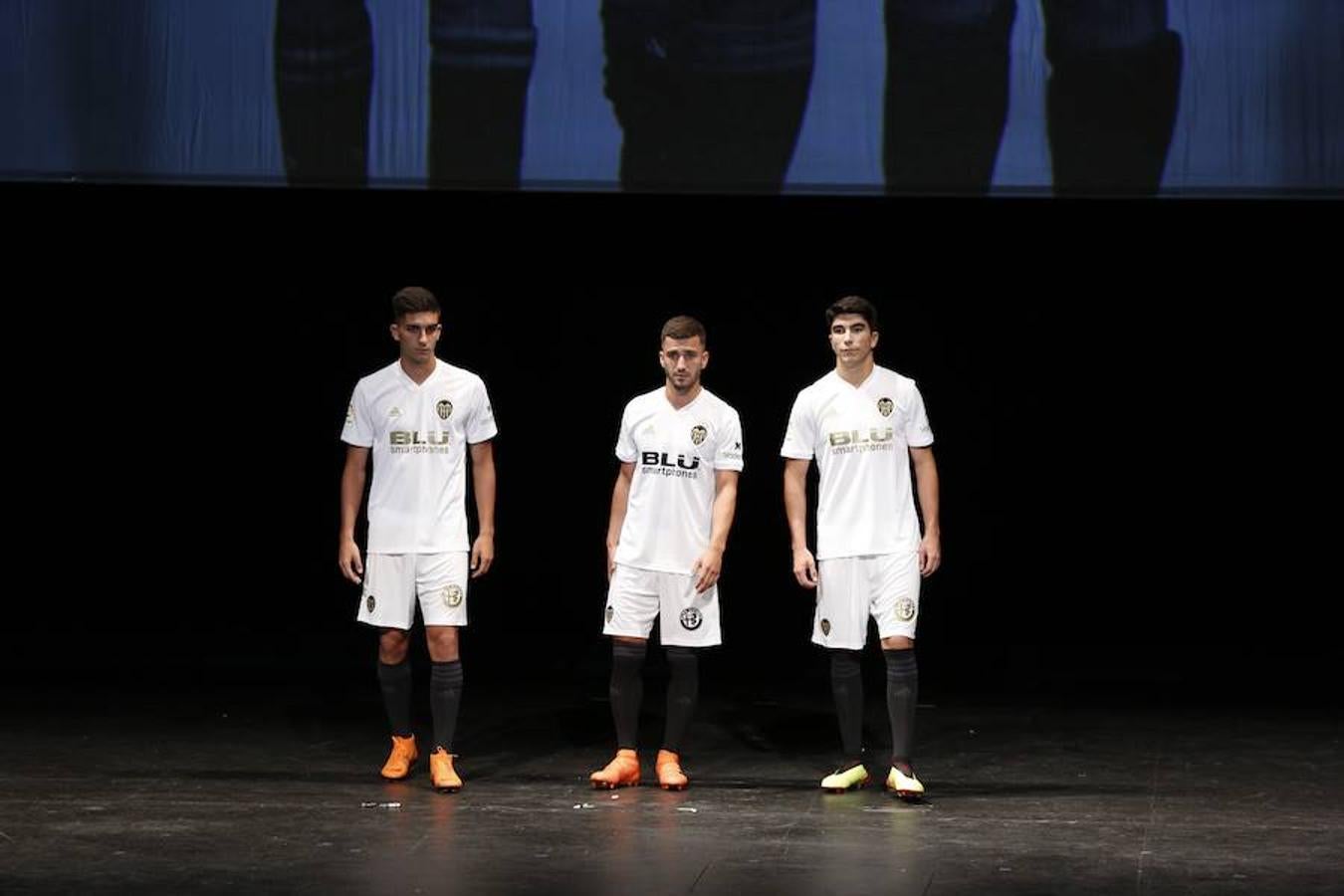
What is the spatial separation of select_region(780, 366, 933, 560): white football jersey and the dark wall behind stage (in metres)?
2.80

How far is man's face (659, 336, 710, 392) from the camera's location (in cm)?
560

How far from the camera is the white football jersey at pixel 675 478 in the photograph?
5.66 meters

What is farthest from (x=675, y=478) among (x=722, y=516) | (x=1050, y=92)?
(x=1050, y=92)

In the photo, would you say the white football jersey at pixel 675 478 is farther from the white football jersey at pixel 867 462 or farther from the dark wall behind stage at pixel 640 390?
the dark wall behind stage at pixel 640 390

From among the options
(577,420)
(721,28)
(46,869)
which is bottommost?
(46,869)

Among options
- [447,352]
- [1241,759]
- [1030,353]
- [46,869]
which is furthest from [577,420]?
[46,869]

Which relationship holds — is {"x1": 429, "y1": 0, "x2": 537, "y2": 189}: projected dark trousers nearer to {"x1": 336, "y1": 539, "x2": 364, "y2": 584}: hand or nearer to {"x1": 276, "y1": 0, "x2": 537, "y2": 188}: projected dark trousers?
{"x1": 276, "y1": 0, "x2": 537, "y2": 188}: projected dark trousers

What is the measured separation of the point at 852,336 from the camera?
18.2 feet

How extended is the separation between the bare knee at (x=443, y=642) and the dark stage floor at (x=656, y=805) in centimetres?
38

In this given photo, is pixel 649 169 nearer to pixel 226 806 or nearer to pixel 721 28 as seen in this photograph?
pixel 721 28

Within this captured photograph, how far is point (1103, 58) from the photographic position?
6.71 meters

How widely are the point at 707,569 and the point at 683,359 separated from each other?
2.03 ft

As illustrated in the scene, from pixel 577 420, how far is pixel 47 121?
2.79 metres

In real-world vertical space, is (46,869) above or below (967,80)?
below
